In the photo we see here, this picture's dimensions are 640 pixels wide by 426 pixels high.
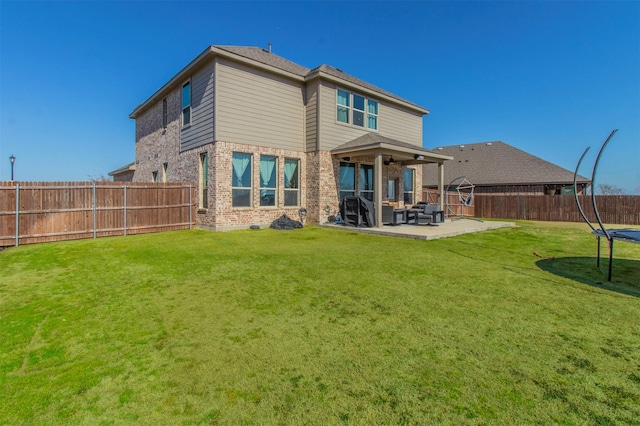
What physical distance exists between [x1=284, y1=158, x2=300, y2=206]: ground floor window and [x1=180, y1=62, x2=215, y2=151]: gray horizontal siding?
10.3 ft

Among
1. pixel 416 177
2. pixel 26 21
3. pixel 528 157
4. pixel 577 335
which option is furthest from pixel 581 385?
pixel 528 157

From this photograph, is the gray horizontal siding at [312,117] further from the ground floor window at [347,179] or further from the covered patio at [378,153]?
the ground floor window at [347,179]

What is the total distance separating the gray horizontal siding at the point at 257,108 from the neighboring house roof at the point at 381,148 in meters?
2.02

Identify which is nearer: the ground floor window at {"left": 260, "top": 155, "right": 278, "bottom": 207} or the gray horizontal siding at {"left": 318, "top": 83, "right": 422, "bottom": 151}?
the ground floor window at {"left": 260, "top": 155, "right": 278, "bottom": 207}

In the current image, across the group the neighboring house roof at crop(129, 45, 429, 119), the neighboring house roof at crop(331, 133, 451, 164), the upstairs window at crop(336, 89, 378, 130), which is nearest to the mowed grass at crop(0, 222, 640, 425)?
the neighboring house roof at crop(331, 133, 451, 164)

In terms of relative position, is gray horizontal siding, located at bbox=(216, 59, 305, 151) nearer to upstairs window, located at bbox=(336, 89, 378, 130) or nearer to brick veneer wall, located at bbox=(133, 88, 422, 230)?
brick veneer wall, located at bbox=(133, 88, 422, 230)

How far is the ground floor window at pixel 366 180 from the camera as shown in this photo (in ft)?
44.7

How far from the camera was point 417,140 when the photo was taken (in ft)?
54.7

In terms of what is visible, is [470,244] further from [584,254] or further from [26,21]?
[26,21]

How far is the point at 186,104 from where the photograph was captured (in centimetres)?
1192

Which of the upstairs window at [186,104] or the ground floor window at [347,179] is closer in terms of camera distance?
the upstairs window at [186,104]

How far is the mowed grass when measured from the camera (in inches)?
70.8

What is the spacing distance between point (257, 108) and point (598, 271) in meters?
10.5

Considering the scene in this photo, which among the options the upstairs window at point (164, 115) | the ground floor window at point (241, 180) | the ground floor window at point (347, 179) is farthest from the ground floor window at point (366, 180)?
the upstairs window at point (164, 115)
